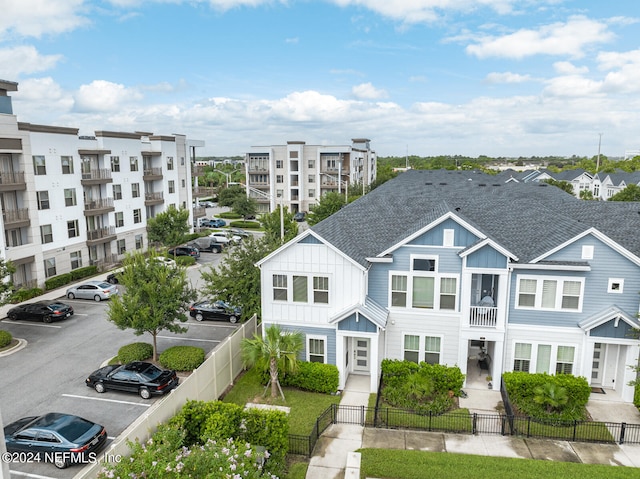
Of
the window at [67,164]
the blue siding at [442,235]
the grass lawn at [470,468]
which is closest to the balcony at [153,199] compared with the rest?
the window at [67,164]

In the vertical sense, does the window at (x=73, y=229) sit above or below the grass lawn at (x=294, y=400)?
above

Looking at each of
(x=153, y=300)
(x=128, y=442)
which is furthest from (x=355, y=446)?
(x=153, y=300)

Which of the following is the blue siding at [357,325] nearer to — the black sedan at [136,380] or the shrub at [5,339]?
the black sedan at [136,380]

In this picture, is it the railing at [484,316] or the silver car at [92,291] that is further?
the silver car at [92,291]

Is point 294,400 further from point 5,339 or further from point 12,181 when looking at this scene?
point 12,181

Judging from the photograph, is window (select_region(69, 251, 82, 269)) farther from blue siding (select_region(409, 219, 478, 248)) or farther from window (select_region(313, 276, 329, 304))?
blue siding (select_region(409, 219, 478, 248))

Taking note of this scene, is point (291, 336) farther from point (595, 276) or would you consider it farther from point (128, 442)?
point (595, 276)
